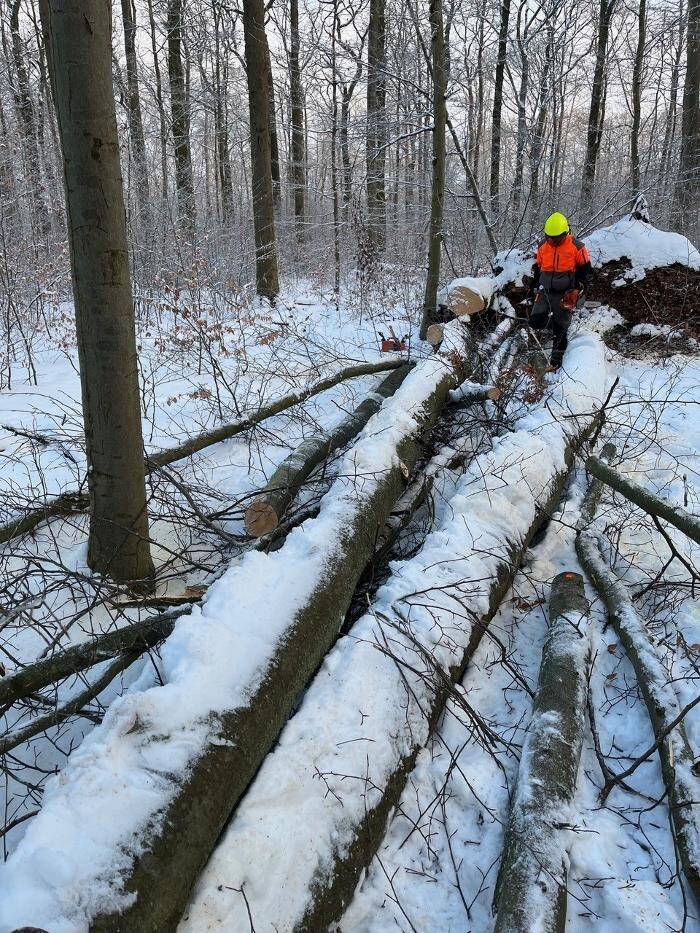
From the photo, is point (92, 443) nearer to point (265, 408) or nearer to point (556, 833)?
point (265, 408)

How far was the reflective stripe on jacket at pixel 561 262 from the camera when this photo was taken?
7.03 m

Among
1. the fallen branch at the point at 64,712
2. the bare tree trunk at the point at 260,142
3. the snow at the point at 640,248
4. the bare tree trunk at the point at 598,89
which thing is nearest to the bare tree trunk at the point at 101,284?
the fallen branch at the point at 64,712

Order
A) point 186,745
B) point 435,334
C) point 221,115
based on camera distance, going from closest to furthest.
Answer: point 186,745, point 435,334, point 221,115

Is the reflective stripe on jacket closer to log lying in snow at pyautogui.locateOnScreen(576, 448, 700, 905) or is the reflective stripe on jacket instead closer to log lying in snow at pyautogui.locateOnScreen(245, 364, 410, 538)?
log lying in snow at pyautogui.locateOnScreen(245, 364, 410, 538)

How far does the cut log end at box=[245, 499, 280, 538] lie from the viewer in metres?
3.50

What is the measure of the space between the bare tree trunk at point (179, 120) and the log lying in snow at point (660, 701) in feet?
37.7

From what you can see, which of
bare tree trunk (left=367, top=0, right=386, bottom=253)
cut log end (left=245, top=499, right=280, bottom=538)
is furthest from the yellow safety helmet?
cut log end (left=245, top=499, right=280, bottom=538)

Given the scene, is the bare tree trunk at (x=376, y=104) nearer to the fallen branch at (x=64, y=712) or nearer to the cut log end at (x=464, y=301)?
the cut log end at (x=464, y=301)

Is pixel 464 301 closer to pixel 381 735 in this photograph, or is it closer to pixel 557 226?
pixel 557 226

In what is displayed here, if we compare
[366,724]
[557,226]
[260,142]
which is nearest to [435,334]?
[557,226]

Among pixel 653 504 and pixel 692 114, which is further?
pixel 692 114

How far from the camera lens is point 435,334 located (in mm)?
6609

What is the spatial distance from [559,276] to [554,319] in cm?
52

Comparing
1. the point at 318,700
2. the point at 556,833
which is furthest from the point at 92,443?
the point at 556,833
